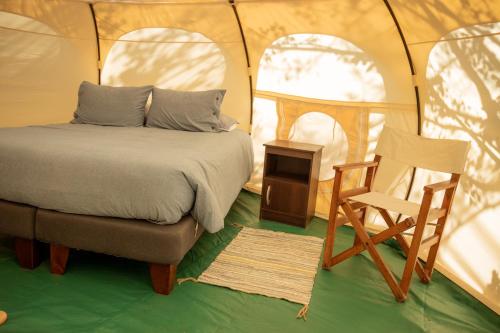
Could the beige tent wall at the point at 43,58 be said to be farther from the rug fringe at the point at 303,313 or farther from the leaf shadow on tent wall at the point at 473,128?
the leaf shadow on tent wall at the point at 473,128

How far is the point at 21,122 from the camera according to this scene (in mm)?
3344

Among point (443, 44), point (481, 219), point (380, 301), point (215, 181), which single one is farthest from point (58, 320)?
point (443, 44)

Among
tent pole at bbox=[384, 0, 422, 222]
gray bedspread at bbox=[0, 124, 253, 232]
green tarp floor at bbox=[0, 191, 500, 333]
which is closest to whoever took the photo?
green tarp floor at bbox=[0, 191, 500, 333]

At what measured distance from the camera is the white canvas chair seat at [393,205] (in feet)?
6.63

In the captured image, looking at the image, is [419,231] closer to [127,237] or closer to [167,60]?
[127,237]

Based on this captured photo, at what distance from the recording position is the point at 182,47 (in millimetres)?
3770

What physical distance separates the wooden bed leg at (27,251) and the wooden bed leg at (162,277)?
71 cm

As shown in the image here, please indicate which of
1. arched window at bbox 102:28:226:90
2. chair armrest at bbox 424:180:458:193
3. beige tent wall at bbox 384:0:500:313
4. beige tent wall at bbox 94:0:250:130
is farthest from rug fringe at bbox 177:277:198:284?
arched window at bbox 102:28:226:90

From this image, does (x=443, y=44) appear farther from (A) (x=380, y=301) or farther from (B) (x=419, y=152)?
(A) (x=380, y=301)

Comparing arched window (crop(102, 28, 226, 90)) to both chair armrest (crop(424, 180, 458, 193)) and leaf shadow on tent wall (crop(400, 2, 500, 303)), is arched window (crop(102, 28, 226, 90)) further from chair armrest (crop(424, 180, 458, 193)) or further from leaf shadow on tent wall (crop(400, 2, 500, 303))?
chair armrest (crop(424, 180, 458, 193))

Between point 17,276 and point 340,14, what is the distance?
9.55 ft

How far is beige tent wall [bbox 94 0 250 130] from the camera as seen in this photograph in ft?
11.8

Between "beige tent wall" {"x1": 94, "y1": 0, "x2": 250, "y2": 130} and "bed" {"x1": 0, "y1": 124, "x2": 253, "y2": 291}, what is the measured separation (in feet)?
6.06

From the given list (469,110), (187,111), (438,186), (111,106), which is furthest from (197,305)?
(111,106)
